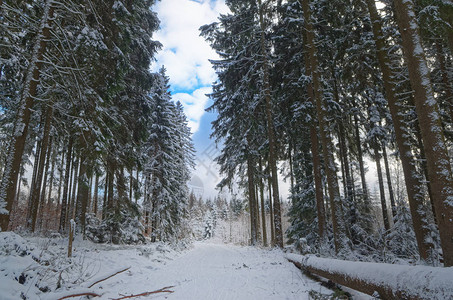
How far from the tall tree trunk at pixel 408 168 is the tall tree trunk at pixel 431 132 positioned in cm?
111

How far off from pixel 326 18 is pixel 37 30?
1247 cm

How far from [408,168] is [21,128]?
11.3 metres

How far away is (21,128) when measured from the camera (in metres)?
5.81

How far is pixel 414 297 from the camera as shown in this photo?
7.57 ft

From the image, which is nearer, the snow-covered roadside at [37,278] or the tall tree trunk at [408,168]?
the snow-covered roadside at [37,278]

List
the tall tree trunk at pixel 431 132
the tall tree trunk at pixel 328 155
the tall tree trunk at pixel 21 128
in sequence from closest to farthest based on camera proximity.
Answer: the tall tree trunk at pixel 431 132 < the tall tree trunk at pixel 21 128 < the tall tree trunk at pixel 328 155

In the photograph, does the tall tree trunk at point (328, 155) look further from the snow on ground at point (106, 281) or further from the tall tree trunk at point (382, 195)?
the tall tree trunk at point (382, 195)

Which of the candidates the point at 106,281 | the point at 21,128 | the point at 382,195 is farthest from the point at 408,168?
the point at 21,128

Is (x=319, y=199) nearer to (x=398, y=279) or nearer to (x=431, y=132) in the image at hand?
(x=431, y=132)

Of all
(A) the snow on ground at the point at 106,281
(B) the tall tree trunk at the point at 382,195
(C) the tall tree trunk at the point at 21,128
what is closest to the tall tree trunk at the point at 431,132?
(A) the snow on ground at the point at 106,281

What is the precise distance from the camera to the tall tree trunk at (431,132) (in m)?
4.71

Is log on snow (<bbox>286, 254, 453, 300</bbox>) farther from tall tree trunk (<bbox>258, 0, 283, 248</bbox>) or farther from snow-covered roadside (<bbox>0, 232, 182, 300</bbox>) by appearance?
tall tree trunk (<bbox>258, 0, 283, 248</bbox>)

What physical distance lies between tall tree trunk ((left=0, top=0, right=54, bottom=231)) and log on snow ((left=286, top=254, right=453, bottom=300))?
7.28 meters

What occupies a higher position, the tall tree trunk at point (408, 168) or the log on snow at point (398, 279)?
the tall tree trunk at point (408, 168)
